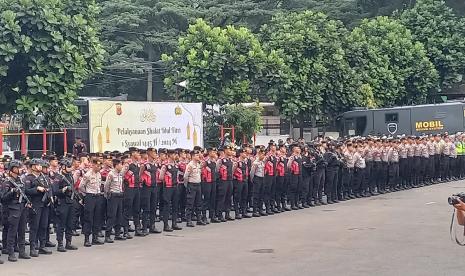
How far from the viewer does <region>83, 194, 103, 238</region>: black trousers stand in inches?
583

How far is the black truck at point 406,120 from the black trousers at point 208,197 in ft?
53.5

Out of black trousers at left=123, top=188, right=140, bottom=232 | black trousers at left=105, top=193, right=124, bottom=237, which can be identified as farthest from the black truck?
black trousers at left=105, top=193, right=124, bottom=237

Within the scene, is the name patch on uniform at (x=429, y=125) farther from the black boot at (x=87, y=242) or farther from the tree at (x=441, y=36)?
the black boot at (x=87, y=242)

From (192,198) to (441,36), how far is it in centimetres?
2501

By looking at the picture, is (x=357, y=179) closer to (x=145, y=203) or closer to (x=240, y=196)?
(x=240, y=196)

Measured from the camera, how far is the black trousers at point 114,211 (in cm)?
1509

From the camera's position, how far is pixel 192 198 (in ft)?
56.7

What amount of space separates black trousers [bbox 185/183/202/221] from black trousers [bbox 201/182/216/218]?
0.34 metres

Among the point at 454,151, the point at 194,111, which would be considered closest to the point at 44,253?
the point at 194,111

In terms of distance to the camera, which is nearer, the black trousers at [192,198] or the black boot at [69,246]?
the black boot at [69,246]

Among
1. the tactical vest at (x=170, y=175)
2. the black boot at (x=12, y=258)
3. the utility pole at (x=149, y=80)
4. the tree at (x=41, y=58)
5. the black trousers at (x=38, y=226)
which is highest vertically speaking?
the utility pole at (x=149, y=80)

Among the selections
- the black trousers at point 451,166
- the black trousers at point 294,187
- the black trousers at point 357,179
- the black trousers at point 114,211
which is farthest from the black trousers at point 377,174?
A: the black trousers at point 114,211

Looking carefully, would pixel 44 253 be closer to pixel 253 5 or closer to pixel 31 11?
pixel 31 11

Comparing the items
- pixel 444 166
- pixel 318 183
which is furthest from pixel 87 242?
pixel 444 166
